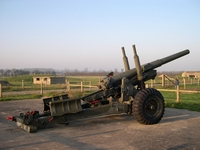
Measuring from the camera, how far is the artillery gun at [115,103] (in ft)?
26.4

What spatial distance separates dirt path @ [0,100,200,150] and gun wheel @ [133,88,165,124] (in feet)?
0.86

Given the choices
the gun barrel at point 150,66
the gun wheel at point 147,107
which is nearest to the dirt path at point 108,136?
the gun wheel at point 147,107

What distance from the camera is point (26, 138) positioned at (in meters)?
7.10

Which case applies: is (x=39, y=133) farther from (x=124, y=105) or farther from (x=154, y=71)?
(x=154, y=71)

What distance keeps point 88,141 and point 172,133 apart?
8.48 feet

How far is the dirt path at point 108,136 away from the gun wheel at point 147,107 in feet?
0.86

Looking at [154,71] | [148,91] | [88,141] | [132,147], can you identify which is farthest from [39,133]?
[154,71]

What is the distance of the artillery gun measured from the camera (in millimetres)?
8055

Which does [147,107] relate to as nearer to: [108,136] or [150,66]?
[150,66]

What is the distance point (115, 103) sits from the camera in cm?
916

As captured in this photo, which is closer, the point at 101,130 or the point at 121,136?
the point at 121,136

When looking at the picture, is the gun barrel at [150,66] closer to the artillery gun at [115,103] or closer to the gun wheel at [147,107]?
the artillery gun at [115,103]

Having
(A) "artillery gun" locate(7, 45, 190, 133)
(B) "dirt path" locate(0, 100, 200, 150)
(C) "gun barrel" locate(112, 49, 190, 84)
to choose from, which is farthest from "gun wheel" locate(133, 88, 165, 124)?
(C) "gun barrel" locate(112, 49, 190, 84)

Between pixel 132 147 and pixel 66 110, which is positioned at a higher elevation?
pixel 66 110
